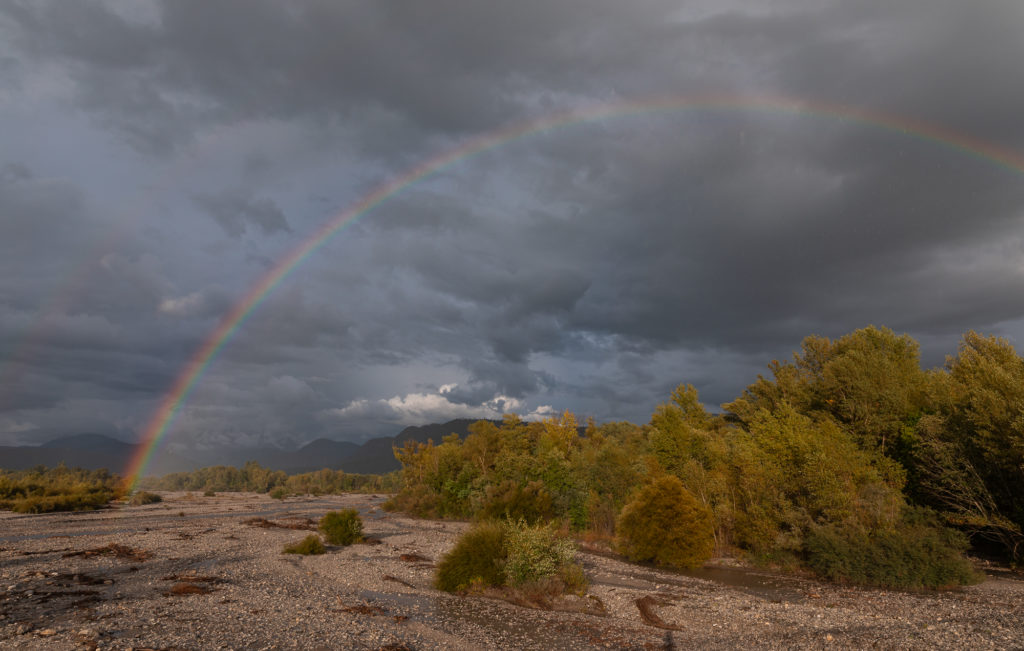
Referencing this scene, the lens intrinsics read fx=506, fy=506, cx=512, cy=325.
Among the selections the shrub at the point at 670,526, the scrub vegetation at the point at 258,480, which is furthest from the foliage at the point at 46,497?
the scrub vegetation at the point at 258,480

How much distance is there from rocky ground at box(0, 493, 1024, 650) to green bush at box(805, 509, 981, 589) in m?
1.33

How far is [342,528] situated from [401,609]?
23.2 metres

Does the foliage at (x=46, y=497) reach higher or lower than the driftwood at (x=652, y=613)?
lower

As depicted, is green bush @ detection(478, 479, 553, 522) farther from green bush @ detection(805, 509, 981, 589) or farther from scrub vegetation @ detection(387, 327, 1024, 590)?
green bush @ detection(805, 509, 981, 589)

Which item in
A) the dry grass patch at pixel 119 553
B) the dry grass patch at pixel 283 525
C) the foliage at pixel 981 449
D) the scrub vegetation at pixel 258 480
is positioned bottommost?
the scrub vegetation at pixel 258 480

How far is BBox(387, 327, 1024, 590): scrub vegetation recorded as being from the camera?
27.9m

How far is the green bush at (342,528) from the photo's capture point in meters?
41.7

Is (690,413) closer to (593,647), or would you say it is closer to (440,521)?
(440,521)

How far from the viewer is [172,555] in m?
32.0

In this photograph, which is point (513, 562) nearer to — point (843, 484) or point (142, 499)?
point (843, 484)

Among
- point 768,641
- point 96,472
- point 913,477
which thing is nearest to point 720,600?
point 768,641

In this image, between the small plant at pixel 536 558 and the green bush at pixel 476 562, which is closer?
the small plant at pixel 536 558

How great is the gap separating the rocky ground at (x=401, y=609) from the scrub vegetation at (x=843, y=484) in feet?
7.40

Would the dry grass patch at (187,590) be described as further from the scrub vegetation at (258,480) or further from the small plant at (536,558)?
the scrub vegetation at (258,480)
